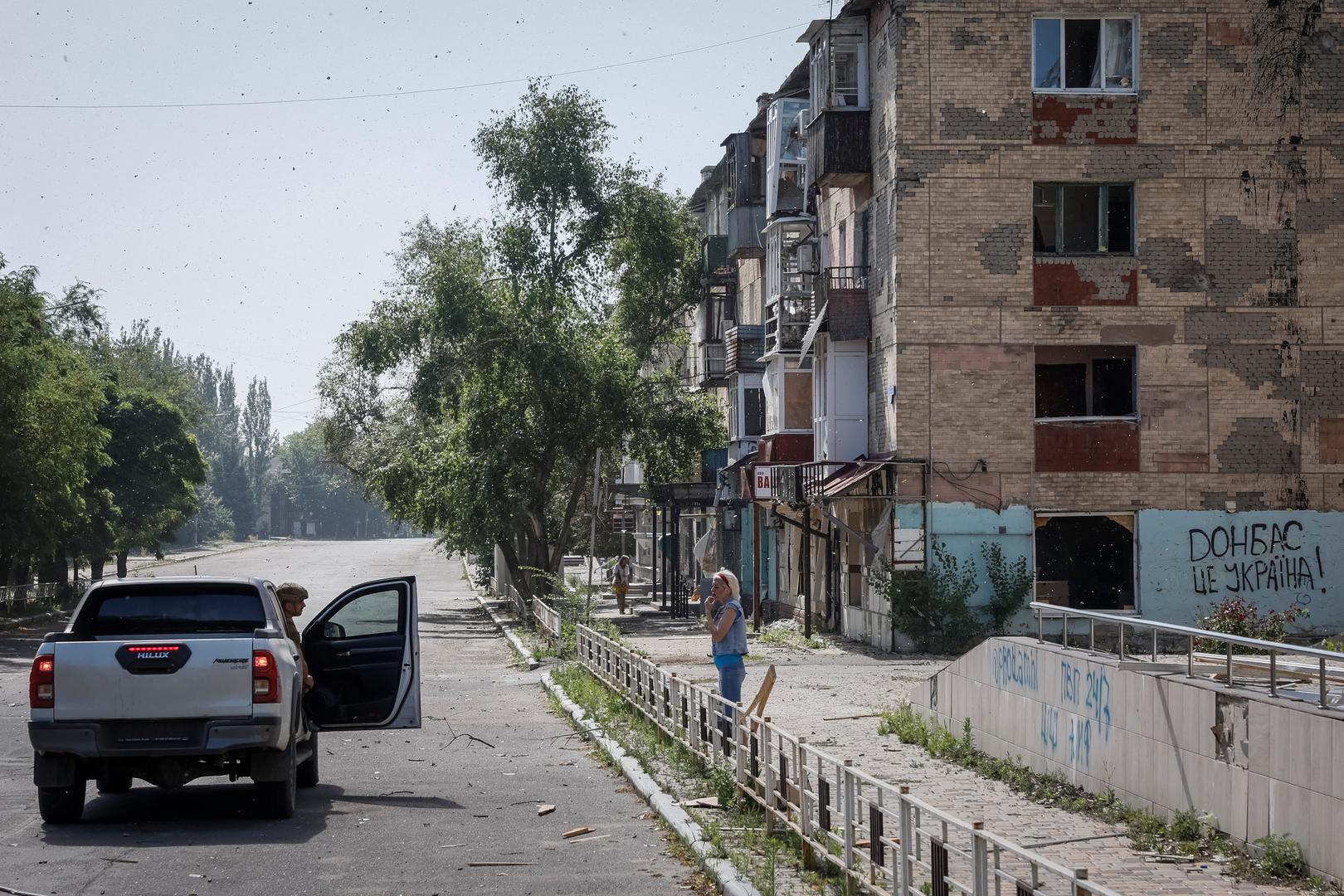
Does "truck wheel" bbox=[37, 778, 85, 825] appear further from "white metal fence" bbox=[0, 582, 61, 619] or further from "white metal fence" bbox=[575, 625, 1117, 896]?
"white metal fence" bbox=[0, 582, 61, 619]

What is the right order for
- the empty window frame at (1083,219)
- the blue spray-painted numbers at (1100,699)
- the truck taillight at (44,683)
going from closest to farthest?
1. the truck taillight at (44,683)
2. the blue spray-painted numbers at (1100,699)
3. the empty window frame at (1083,219)

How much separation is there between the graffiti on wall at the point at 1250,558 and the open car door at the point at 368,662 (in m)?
20.1

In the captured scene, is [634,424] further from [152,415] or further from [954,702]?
[954,702]

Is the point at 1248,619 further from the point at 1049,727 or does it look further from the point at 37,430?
the point at 37,430

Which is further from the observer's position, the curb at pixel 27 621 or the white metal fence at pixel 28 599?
the white metal fence at pixel 28 599

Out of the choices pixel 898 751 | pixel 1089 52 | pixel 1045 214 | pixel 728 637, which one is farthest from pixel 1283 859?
pixel 1089 52

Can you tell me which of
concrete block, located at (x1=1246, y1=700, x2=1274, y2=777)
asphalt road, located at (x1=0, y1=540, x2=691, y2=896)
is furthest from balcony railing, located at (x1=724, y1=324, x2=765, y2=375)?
concrete block, located at (x1=1246, y1=700, x2=1274, y2=777)

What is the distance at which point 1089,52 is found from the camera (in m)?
29.7

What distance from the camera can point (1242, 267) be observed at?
2952cm

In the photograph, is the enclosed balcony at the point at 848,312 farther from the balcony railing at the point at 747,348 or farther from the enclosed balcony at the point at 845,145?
the balcony railing at the point at 747,348

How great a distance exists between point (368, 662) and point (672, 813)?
3.43 metres

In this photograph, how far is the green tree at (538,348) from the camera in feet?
140

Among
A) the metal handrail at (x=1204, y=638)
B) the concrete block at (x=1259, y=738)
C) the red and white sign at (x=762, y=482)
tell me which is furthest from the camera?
the red and white sign at (x=762, y=482)

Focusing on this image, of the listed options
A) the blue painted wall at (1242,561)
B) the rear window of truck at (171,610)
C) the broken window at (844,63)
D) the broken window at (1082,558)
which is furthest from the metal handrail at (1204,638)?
the broken window at (844,63)
